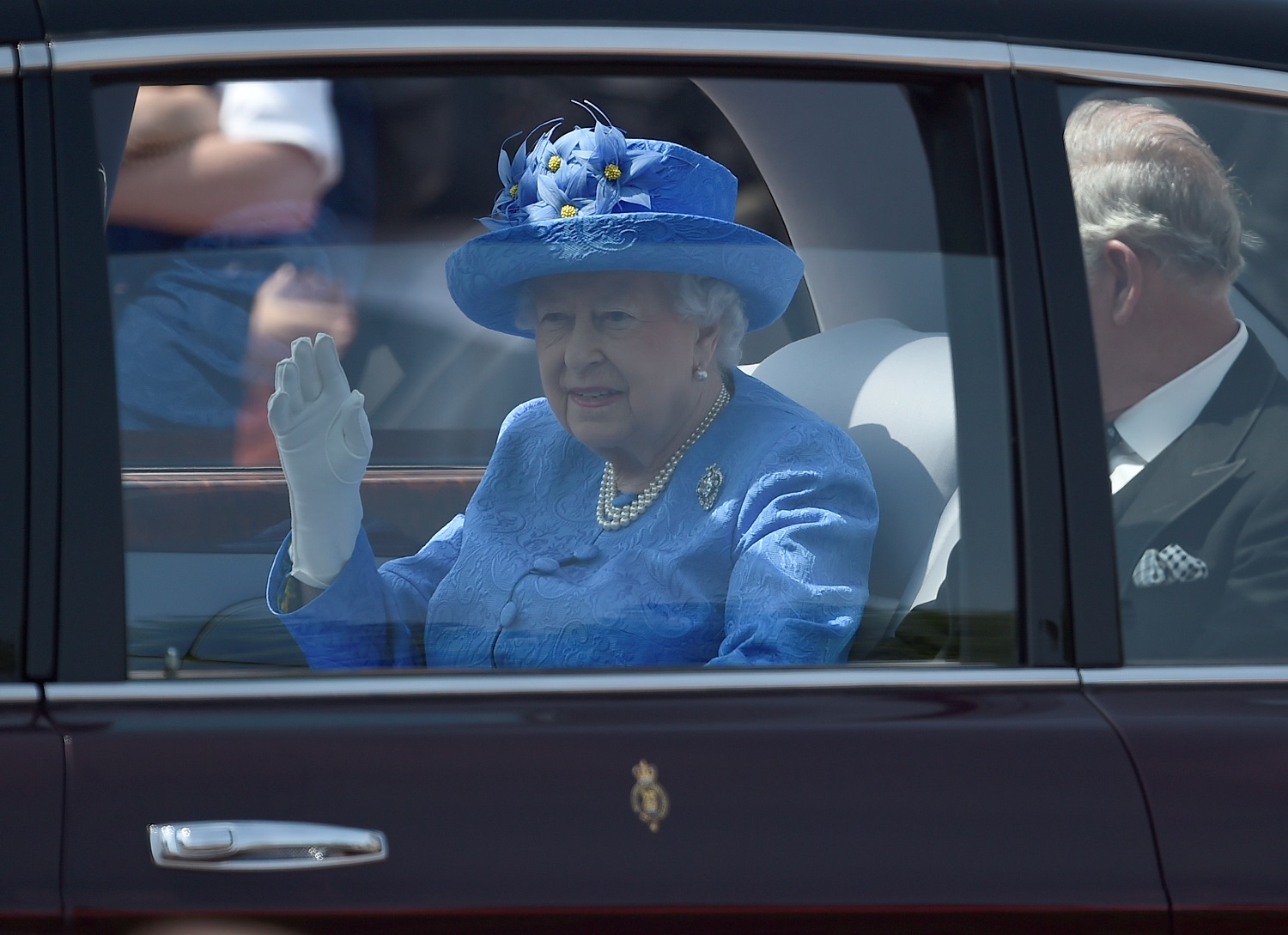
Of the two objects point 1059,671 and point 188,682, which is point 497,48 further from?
point 1059,671

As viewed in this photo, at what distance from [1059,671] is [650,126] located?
3.00 ft

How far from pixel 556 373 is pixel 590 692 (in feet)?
1.95

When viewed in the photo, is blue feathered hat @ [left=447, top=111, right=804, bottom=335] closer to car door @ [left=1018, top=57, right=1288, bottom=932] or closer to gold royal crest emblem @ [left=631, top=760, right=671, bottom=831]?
car door @ [left=1018, top=57, right=1288, bottom=932]

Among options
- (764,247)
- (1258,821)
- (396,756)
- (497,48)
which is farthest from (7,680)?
(1258,821)

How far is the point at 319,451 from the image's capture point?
179 centimetres

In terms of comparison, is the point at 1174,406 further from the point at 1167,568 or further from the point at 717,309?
the point at 717,309

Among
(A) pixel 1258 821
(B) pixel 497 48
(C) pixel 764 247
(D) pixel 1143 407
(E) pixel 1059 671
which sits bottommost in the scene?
(A) pixel 1258 821

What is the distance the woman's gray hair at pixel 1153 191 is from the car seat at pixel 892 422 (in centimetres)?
24

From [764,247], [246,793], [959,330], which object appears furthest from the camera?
[764,247]

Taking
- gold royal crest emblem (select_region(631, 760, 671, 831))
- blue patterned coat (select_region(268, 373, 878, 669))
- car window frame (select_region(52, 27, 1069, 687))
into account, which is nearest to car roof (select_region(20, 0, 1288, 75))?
car window frame (select_region(52, 27, 1069, 687))

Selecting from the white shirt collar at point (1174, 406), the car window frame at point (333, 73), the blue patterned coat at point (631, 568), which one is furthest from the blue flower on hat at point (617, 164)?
the white shirt collar at point (1174, 406)

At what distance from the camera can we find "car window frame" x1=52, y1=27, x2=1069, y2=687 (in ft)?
4.73

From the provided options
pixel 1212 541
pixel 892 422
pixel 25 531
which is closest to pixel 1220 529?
pixel 1212 541

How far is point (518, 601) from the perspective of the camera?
1757 millimetres
